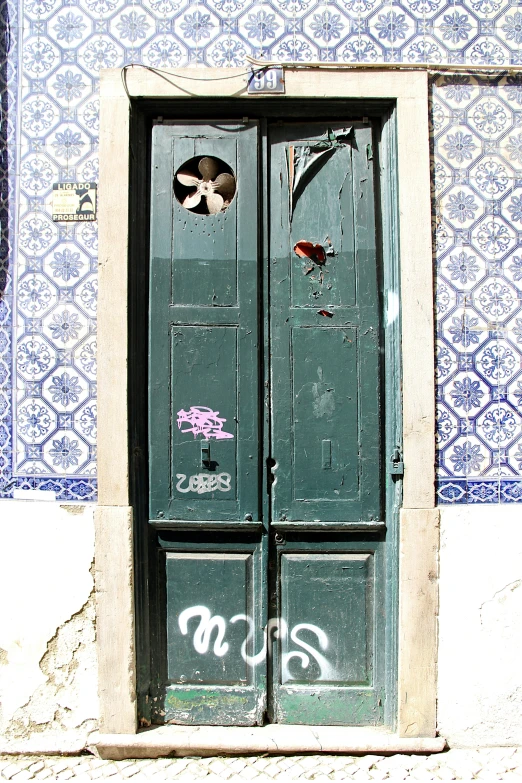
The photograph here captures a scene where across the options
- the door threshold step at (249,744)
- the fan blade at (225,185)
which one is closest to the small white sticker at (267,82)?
the fan blade at (225,185)

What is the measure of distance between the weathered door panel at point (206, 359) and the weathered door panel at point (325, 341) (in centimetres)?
14

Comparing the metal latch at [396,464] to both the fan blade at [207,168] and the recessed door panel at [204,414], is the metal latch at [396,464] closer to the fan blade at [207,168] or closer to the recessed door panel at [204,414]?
the recessed door panel at [204,414]

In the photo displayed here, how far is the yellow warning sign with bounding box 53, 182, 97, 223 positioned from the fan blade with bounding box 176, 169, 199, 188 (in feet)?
1.41

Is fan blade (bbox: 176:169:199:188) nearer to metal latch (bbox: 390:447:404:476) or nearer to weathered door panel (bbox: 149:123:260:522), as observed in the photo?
weathered door panel (bbox: 149:123:260:522)

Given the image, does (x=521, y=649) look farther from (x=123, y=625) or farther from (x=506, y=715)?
(x=123, y=625)

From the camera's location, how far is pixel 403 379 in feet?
9.84

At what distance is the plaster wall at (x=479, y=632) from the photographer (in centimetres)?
294

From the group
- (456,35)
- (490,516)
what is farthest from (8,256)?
(490,516)

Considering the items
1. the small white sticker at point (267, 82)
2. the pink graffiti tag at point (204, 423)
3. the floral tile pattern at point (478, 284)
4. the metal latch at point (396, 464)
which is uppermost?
the small white sticker at point (267, 82)

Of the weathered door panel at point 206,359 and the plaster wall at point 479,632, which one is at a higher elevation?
the weathered door panel at point 206,359

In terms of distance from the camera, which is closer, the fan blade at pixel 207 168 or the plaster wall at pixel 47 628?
the plaster wall at pixel 47 628

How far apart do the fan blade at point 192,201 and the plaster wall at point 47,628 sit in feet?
5.27

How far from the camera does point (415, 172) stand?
118 inches

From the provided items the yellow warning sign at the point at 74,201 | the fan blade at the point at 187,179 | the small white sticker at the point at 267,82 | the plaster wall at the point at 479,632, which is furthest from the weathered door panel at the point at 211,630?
the small white sticker at the point at 267,82
